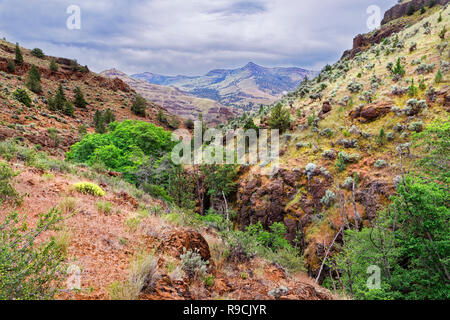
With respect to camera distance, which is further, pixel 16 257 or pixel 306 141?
pixel 306 141

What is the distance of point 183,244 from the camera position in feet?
17.3

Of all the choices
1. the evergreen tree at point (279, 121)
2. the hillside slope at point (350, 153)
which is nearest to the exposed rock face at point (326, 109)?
the hillside slope at point (350, 153)

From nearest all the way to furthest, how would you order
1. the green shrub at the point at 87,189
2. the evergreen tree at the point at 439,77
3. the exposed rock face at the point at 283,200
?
the green shrub at the point at 87,189, the exposed rock face at the point at 283,200, the evergreen tree at the point at 439,77

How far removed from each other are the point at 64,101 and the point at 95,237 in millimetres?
48459

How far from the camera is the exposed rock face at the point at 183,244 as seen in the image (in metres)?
5.07

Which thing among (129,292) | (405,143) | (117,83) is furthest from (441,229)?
(117,83)

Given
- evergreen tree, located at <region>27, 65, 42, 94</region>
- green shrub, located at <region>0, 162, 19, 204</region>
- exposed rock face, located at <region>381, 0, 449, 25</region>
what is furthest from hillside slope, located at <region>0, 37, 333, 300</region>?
exposed rock face, located at <region>381, 0, 449, 25</region>

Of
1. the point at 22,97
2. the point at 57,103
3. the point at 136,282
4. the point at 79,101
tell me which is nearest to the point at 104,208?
the point at 136,282

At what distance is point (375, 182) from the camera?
13266 mm

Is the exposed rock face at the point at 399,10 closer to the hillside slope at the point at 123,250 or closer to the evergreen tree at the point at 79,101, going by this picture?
the hillside slope at the point at 123,250

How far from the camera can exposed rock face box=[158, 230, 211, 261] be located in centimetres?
507

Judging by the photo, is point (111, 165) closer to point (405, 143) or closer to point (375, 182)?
point (375, 182)

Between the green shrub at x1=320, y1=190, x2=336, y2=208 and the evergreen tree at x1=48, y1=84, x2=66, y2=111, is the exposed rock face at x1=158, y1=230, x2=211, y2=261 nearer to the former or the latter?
the green shrub at x1=320, y1=190, x2=336, y2=208

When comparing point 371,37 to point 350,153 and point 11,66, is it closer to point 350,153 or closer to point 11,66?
point 350,153
